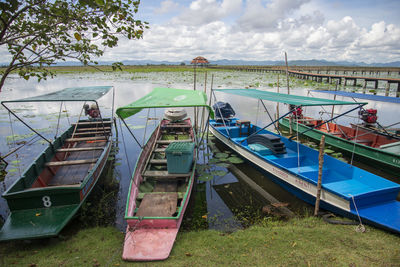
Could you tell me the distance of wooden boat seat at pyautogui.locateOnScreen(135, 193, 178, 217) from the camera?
5469 mm

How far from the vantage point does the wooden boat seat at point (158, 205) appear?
17.9 ft

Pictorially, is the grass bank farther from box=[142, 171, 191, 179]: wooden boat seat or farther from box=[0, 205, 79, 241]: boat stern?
→ box=[142, 171, 191, 179]: wooden boat seat

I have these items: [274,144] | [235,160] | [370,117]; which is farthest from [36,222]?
[370,117]

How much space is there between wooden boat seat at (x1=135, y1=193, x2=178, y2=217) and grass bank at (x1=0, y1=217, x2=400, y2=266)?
0.66 meters

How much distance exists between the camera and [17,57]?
5023 mm

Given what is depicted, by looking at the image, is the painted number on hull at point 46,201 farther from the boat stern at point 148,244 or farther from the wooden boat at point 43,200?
the boat stern at point 148,244

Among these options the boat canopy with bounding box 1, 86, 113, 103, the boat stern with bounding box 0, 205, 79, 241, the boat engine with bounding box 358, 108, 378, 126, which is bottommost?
the boat stern with bounding box 0, 205, 79, 241

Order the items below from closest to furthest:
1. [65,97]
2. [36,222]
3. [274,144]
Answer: [36,222] → [65,97] → [274,144]

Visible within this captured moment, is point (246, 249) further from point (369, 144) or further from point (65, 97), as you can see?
point (369, 144)

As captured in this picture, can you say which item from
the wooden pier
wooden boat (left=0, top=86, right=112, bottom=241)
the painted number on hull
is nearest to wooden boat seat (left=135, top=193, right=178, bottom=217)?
wooden boat (left=0, top=86, right=112, bottom=241)

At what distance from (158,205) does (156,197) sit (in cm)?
38

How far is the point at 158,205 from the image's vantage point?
5.79 m

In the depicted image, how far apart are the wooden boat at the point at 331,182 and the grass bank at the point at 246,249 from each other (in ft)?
1.66

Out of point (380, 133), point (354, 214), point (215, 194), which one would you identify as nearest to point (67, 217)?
point (215, 194)
